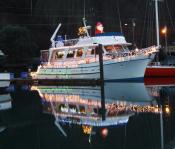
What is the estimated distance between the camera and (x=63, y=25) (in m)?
57.1

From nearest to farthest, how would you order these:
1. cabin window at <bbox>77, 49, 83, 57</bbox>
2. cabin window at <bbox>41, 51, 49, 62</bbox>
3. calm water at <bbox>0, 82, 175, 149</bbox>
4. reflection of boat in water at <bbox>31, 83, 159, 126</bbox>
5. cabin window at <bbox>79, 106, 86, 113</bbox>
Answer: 1. calm water at <bbox>0, 82, 175, 149</bbox>
2. reflection of boat in water at <bbox>31, 83, 159, 126</bbox>
3. cabin window at <bbox>79, 106, 86, 113</bbox>
4. cabin window at <bbox>77, 49, 83, 57</bbox>
5. cabin window at <bbox>41, 51, 49, 62</bbox>

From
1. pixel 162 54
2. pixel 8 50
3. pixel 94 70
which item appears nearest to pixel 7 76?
pixel 94 70

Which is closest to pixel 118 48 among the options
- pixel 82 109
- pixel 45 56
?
pixel 45 56

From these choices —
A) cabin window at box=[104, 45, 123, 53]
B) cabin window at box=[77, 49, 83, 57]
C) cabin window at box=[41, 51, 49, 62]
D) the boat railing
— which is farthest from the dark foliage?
cabin window at box=[104, 45, 123, 53]

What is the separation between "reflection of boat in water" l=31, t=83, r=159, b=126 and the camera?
17.7 meters

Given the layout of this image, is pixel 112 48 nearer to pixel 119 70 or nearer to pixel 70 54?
pixel 119 70

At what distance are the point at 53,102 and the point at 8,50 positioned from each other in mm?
25797

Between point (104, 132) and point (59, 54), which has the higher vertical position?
point (59, 54)

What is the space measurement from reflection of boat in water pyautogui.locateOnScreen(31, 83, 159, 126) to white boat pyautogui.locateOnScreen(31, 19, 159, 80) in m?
8.42

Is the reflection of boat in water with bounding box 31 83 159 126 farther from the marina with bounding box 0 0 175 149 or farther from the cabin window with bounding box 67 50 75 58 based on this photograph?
the cabin window with bounding box 67 50 75 58

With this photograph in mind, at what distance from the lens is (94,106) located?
21.5 meters

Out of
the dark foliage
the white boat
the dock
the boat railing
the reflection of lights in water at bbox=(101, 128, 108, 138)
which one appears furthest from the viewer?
the dark foliage

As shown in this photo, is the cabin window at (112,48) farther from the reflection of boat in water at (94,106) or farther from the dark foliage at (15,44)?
the dark foliage at (15,44)

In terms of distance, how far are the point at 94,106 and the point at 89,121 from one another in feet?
13.6
